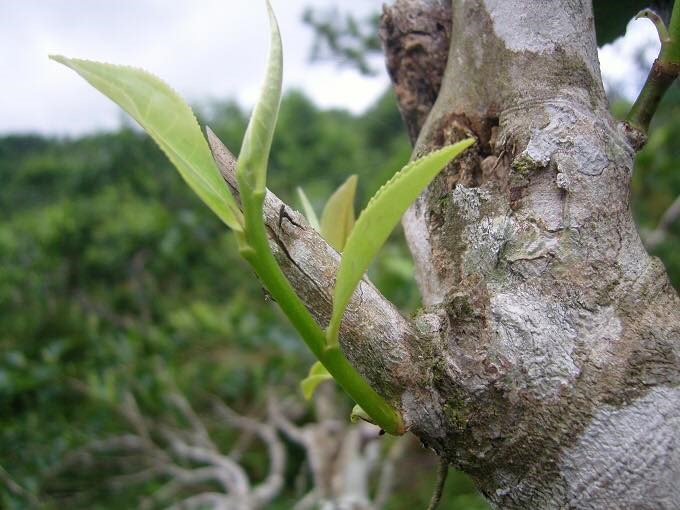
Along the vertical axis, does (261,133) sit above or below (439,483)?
above

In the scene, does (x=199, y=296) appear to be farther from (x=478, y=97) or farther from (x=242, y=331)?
(x=478, y=97)

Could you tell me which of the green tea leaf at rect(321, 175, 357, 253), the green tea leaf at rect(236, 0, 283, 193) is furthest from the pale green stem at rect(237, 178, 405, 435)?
the green tea leaf at rect(321, 175, 357, 253)

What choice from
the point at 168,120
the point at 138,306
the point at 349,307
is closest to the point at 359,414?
the point at 349,307

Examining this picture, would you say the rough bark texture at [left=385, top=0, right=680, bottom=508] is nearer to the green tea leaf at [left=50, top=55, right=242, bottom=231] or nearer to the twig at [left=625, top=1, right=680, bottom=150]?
the twig at [left=625, top=1, right=680, bottom=150]

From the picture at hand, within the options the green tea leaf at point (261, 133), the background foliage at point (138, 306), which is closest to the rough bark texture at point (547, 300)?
the green tea leaf at point (261, 133)

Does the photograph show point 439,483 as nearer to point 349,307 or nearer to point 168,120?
point 349,307
